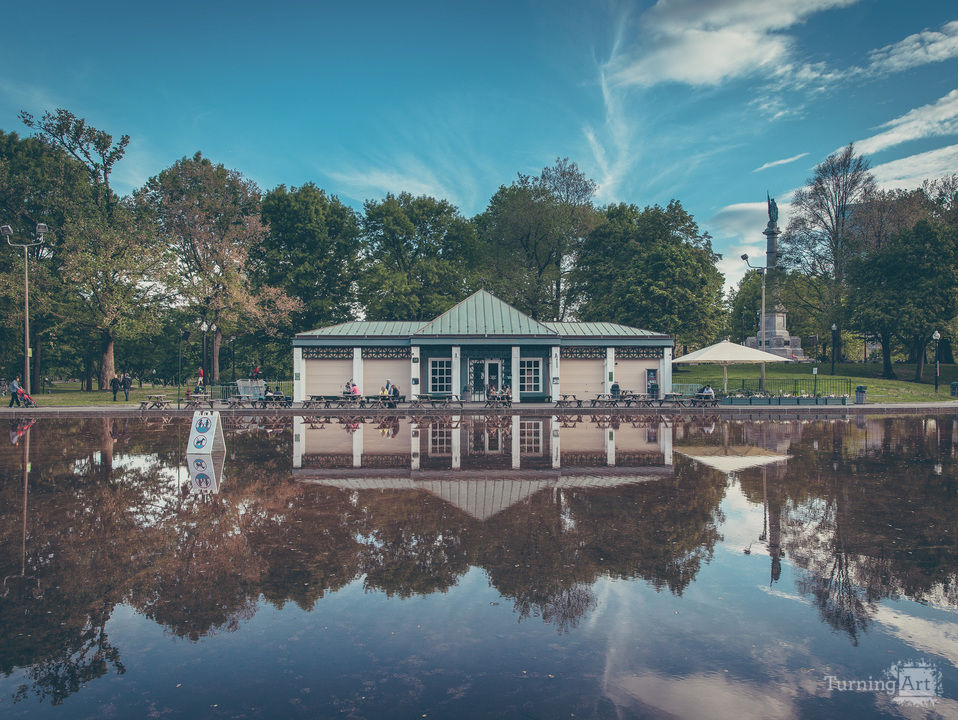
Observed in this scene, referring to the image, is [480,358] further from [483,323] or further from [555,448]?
[555,448]

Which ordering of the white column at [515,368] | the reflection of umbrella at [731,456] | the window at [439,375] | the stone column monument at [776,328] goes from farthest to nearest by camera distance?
the stone column monument at [776,328], the window at [439,375], the white column at [515,368], the reflection of umbrella at [731,456]

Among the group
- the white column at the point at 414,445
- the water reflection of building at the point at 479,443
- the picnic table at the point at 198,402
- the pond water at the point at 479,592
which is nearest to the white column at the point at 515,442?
the water reflection of building at the point at 479,443

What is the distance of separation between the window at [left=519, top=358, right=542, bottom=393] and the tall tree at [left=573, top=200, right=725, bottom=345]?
1318 cm

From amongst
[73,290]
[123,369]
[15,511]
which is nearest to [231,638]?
[15,511]

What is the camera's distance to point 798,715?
13.6 feet

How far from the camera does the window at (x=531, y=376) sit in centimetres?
3306

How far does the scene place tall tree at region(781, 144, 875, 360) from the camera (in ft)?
156

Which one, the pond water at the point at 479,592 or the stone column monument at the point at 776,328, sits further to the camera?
the stone column monument at the point at 776,328

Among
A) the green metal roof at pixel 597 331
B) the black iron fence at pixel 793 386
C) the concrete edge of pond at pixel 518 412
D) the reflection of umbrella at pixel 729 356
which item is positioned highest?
the green metal roof at pixel 597 331

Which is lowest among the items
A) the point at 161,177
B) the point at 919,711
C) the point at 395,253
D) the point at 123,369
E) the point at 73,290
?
the point at 919,711

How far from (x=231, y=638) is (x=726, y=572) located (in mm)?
5806

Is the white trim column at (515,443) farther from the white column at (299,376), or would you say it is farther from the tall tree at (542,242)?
the tall tree at (542,242)

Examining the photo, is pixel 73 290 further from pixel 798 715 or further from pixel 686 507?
pixel 798 715

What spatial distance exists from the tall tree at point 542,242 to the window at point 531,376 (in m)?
17.3
